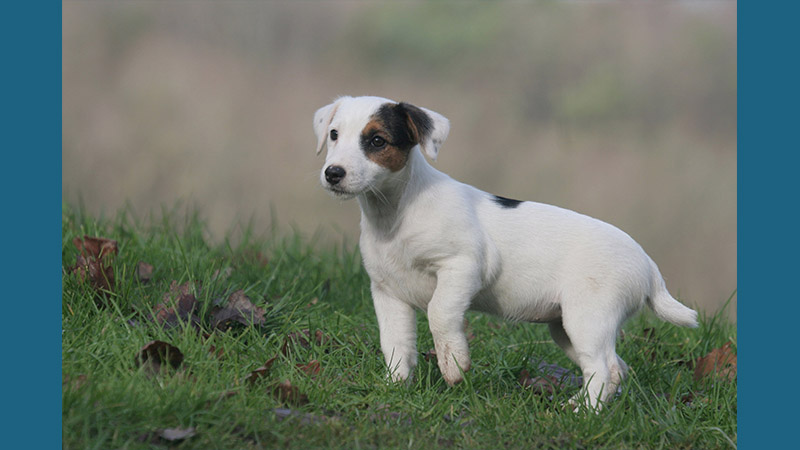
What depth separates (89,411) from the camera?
10.2 feet

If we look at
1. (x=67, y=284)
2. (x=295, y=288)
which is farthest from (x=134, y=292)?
(x=295, y=288)

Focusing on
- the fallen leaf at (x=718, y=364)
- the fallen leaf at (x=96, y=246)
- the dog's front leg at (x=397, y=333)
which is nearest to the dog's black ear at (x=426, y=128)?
the dog's front leg at (x=397, y=333)

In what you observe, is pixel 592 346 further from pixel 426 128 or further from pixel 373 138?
pixel 373 138

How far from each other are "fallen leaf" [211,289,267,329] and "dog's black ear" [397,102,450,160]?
1.38 m

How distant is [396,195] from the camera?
4297mm

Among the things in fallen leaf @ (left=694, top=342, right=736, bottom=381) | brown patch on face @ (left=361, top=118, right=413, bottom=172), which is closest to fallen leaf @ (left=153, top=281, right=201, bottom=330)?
brown patch on face @ (left=361, top=118, right=413, bottom=172)

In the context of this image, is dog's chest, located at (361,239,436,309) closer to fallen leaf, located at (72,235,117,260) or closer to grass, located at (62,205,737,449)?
grass, located at (62,205,737,449)

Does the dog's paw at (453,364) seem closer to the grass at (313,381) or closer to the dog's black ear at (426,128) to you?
the grass at (313,381)

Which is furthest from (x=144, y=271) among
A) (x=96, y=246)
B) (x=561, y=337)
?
(x=561, y=337)

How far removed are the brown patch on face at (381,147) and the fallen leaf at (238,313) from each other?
1189 mm

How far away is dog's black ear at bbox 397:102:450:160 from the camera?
4.14 meters

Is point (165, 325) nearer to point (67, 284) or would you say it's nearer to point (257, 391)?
point (67, 284)

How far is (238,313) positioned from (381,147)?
4.34 feet

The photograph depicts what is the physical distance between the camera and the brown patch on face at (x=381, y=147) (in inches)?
161
